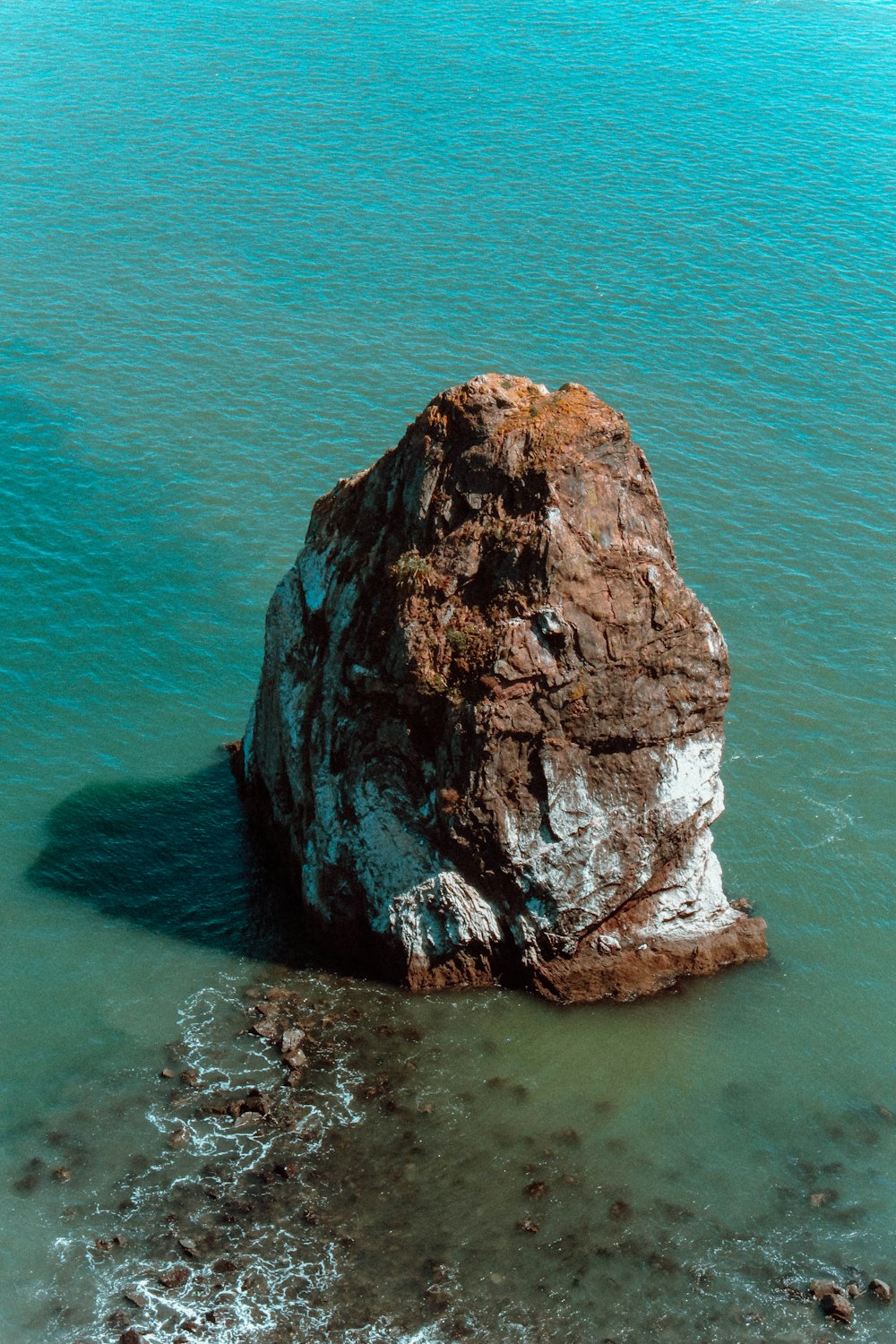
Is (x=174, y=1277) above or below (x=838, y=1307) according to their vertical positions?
below

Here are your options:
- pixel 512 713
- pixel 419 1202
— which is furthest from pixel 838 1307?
pixel 512 713

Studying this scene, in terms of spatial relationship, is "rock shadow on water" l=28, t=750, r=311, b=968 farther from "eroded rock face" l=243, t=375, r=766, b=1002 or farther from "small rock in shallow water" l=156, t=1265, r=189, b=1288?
"small rock in shallow water" l=156, t=1265, r=189, b=1288

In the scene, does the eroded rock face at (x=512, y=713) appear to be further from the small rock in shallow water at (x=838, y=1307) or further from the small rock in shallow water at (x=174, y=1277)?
the small rock in shallow water at (x=174, y=1277)

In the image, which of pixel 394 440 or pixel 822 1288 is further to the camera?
pixel 394 440

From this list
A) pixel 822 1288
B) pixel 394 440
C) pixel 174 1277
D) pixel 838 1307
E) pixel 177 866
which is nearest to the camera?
pixel 174 1277

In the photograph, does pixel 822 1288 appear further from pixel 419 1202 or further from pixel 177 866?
pixel 177 866

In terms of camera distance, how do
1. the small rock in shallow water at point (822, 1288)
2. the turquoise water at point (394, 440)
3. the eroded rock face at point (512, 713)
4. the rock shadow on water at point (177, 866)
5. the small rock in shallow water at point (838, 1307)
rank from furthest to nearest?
the rock shadow on water at point (177, 866) → the eroded rock face at point (512, 713) → the turquoise water at point (394, 440) → the small rock in shallow water at point (822, 1288) → the small rock in shallow water at point (838, 1307)

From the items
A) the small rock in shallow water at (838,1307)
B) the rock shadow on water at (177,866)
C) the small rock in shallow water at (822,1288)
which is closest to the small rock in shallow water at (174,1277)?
the rock shadow on water at (177,866)
